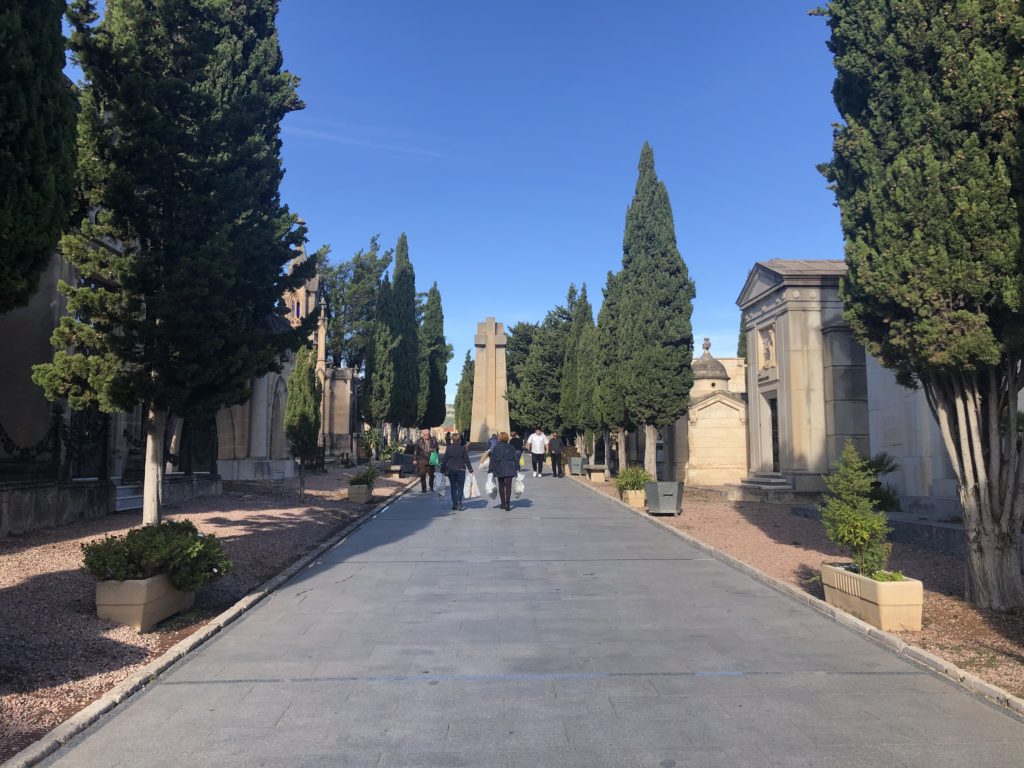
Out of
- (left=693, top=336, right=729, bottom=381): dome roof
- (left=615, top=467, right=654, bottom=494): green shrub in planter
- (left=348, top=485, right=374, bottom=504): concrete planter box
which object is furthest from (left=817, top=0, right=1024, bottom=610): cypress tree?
(left=693, top=336, right=729, bottom=381): dome roof

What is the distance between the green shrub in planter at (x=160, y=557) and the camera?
6.66m

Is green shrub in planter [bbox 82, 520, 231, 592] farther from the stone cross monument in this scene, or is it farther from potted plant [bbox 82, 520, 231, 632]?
the stone cross monument

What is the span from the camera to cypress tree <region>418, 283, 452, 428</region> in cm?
5331

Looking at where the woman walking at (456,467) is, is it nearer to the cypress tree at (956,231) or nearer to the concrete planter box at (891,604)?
the cypress tree at (956,231)

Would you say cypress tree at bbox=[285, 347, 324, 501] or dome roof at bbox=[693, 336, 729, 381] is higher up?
dome roof at bbox=[693, 336, 729, 381]

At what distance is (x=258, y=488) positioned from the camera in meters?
21.2

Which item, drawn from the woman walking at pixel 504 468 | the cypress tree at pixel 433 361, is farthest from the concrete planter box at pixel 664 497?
the cypress tree at pixel 433 361

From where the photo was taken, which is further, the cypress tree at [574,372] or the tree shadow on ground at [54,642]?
the cypress tree at [574,372]

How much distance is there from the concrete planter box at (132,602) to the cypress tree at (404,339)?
3439cm

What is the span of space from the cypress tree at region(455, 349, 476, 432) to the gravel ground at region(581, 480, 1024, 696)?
65.9 metres

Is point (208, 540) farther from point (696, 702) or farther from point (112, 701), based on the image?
point (696, 702)

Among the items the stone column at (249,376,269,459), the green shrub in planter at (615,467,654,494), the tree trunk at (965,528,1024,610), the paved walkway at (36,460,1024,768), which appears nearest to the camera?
the paved walkway at (36,460,1024,768)

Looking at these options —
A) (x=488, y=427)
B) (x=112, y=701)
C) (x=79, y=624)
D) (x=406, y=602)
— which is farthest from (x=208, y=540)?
(x=488, y=427)

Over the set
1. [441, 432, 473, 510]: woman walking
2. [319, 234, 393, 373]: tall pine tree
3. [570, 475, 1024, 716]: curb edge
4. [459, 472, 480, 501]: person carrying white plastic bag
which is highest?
[319, 234, 393, 373]: tall pine tree
